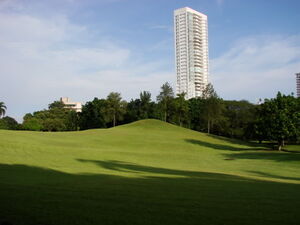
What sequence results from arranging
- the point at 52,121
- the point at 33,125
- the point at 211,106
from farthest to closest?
1. the point at 52,121
2. the point at 33,125
3. the point at 211,106

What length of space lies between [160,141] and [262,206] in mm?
45218

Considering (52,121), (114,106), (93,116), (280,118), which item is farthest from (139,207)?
(52,121)

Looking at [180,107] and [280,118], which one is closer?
[280,118]

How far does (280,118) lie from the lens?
2025 inches

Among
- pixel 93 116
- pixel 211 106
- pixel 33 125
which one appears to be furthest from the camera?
pixel 93 116

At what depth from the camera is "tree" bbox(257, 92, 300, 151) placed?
51.0 m

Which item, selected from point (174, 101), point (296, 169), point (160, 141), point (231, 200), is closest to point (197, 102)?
point (174, 101)

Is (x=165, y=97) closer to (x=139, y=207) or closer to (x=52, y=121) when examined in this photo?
(x=52, y=121)

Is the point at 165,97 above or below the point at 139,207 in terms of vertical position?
above

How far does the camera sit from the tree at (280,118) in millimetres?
50969

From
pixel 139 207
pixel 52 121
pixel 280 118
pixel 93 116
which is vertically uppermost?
pixel 93 116

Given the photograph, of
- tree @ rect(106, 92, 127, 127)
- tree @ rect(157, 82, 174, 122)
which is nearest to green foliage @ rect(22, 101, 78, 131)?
tree @ rect(106, 92, 127, 127)

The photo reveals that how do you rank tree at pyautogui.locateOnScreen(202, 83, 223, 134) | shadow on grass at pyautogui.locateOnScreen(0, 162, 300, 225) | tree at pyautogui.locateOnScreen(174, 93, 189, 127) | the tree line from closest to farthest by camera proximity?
1. shadow on grass at pyautogui.locateOnScreen(0, 162, 300, 225)
2. tree at pyautogui.locateOnScreen(202, 83, 223, 134)
3. the tree line
4. tree at pyautogui.locateOnScreen(174, 93, 189, 127)

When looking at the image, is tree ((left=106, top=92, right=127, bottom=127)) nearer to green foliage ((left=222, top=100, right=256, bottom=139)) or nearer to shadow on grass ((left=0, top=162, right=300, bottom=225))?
green foliage ((left=222, top=100, right=256, bottom=139))
